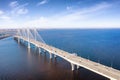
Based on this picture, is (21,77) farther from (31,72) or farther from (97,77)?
(97,77)

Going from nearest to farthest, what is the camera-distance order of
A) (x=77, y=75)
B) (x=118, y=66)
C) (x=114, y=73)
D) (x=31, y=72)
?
(x=114, y=73)
(x=77, y=75)
(x=31, y=72)
(x=118, y=66)

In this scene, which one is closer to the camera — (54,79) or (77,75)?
(54,79)

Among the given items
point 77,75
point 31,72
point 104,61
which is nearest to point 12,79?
point 31,72

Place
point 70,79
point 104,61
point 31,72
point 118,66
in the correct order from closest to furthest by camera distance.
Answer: point 70,79, point 31,72, point 118,66, point 104,61

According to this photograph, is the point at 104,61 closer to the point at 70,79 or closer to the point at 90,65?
the point at 90,65

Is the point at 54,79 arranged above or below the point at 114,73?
below

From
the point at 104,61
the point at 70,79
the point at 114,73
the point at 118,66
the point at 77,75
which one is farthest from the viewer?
the point at 104,61

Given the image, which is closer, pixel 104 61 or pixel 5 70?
pixel 5 70

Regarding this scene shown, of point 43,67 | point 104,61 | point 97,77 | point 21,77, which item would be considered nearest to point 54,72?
point 43,67

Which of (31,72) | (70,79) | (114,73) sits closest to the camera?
(114,73)
